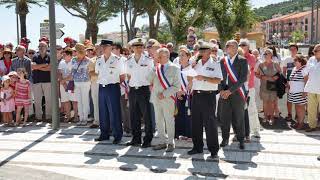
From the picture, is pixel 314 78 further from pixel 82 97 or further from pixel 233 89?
pixel 82 97

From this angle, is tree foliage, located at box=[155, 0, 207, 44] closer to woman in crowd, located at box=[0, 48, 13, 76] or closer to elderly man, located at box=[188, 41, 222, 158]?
woman in crowd, located at box=[0, 48, 13, 76]

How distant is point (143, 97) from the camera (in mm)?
8734

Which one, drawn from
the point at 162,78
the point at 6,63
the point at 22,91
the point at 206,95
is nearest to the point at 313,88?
the point at 206,95

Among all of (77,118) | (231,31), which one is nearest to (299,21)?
(231,31)

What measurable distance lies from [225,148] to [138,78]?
1969mm

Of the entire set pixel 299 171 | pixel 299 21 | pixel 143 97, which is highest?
pixel 299 21

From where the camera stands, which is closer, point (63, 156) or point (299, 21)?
point (63, 156)

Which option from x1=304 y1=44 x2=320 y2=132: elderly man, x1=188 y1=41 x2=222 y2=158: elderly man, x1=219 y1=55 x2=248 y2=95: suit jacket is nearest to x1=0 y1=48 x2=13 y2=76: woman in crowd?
x1=188 y1=41 x2=222 y2=158: elderly man

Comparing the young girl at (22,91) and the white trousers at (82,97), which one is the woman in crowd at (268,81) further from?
the young girl at (22,91)

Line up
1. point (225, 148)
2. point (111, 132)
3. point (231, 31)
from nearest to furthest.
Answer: point (225, 148), point (111, 132), point (231, 31)

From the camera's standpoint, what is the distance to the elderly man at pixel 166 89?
27.0 feet

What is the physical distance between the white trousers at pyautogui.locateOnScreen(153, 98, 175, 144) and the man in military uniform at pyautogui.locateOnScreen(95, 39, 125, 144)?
93cm

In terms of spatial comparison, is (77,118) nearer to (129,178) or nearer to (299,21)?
(129,178)

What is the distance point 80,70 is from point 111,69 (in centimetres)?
201
